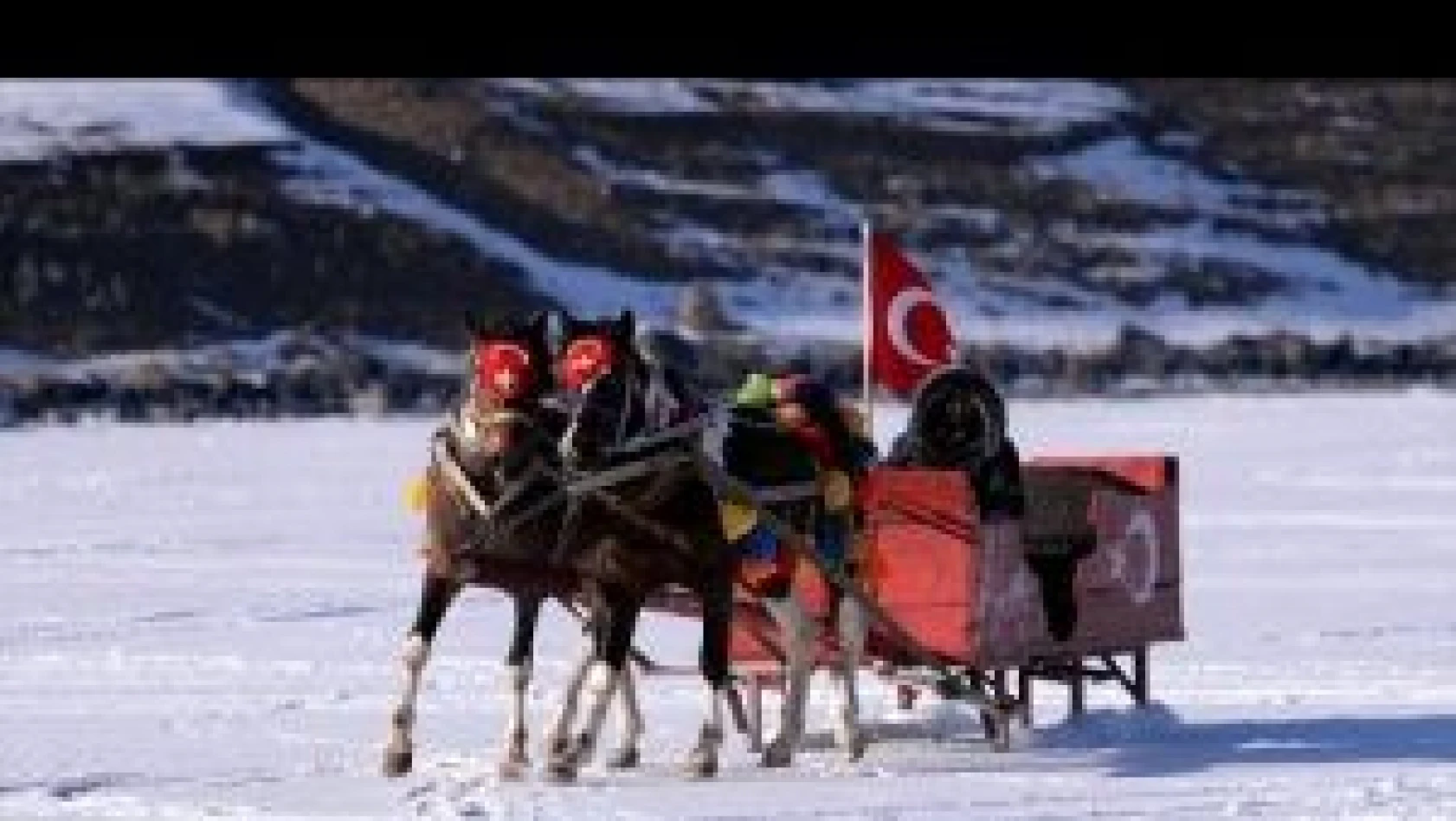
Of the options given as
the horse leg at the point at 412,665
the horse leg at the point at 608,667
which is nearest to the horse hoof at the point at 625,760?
the horse leg at the point at 608,667

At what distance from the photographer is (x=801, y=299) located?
81.6 meters

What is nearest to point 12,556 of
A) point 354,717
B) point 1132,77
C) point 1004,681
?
point 354,717

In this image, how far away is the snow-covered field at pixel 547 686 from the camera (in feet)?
→ 43.7

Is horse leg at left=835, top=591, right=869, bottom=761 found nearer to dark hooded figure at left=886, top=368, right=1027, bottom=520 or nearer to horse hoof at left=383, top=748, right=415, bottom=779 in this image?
dark hooded figure at left=886, top=368, right=1027, bottom=520

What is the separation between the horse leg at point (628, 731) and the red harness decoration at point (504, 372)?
145 centimetres

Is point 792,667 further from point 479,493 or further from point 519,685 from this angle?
point 479,493

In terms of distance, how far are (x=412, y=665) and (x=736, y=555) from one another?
137 centimetres

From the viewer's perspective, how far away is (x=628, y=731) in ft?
47.7

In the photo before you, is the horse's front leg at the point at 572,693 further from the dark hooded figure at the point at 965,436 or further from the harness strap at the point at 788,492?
the dark hooded figure at the point at 965,436

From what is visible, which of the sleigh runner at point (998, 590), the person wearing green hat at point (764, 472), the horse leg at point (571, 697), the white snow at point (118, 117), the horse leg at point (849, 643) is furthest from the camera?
the white snow at point (118, 117)

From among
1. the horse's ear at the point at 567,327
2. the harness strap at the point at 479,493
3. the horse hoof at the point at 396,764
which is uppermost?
the horse's ear at the point at 567,327

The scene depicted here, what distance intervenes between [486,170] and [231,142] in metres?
7.25

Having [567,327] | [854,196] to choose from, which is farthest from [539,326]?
[854,196]
